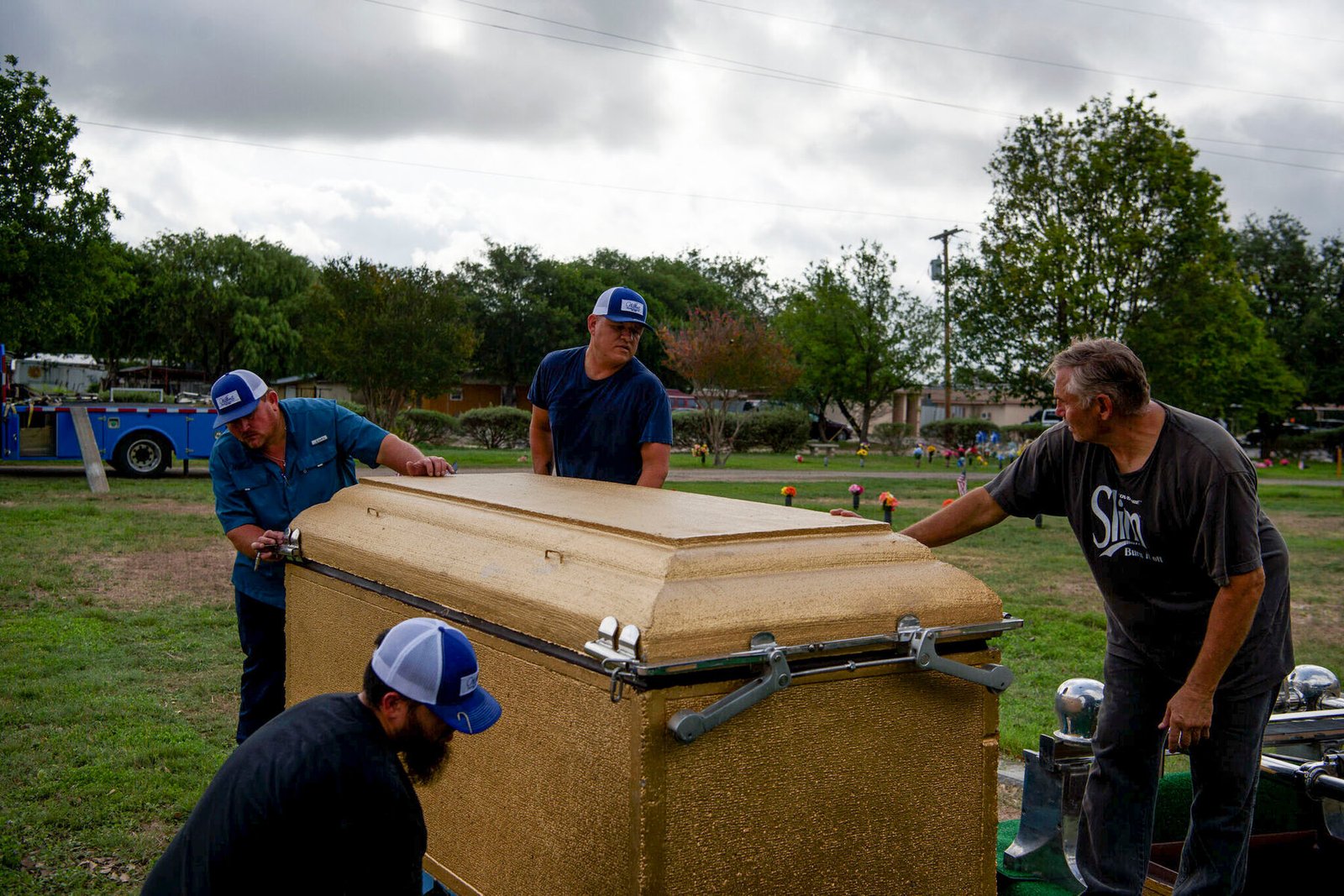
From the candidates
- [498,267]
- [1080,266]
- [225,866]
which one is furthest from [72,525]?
[498,267]

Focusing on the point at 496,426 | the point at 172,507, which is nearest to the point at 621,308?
the point at 172,507

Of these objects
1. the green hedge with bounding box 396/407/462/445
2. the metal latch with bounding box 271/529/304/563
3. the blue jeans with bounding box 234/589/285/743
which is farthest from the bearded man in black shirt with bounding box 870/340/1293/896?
the green hedge with bounding box 396/407/462/445

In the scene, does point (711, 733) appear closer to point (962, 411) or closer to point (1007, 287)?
point (1007, 287)

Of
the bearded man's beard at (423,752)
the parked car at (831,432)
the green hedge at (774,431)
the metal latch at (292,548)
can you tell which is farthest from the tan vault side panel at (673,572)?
the parked car at (831,432)

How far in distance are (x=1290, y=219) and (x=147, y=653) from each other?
5628 cm

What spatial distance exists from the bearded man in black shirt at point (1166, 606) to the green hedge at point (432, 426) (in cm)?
2657

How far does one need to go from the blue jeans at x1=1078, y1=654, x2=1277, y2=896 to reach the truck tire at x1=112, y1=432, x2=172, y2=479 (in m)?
17.3

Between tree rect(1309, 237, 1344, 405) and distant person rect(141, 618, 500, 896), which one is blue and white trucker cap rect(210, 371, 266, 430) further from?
tree rect(1309, 237, 1344, 405)

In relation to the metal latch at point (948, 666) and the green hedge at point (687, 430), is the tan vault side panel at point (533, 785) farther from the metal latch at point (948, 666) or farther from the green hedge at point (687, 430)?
the green hedge at point (687, 430)

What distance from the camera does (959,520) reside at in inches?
107

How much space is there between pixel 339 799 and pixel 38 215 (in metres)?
21.4

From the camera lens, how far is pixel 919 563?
200 centimetres

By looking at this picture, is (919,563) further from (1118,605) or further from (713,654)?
(1118,605)

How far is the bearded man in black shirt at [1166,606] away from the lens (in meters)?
2.35
